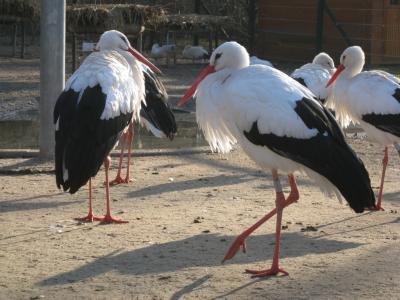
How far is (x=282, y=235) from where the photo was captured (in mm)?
6516

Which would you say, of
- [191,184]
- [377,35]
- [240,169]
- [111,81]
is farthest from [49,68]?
[377,35]

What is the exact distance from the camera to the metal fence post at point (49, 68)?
9.10m

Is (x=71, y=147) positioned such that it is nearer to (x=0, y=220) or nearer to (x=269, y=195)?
(x=0, y=220)

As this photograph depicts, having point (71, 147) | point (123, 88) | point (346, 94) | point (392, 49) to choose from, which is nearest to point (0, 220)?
point (71, 147)

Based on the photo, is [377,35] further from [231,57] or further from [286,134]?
[286,134]

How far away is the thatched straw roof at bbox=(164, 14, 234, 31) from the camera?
63.8 feet

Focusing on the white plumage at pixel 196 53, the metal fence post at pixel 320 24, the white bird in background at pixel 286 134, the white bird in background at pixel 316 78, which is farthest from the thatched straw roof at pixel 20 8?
the white bird in background at pixel 286 134

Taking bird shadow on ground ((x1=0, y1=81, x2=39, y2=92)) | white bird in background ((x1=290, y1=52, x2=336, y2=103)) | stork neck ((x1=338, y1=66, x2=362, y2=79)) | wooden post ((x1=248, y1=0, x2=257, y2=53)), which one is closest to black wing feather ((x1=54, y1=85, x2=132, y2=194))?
stork neck ((x1=338, y1=66, x2=362, y2=79))

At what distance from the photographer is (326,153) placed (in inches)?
216

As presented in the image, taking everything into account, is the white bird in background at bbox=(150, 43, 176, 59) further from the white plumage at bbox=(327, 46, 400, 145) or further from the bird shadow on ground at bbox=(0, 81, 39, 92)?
the white plumage at bbox=(327, 46, 400, 145)

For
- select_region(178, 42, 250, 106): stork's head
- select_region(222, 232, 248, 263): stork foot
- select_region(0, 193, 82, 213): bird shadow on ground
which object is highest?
select_region(178, 42, 250, 106): stork's head

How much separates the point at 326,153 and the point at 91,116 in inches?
→ 76.0

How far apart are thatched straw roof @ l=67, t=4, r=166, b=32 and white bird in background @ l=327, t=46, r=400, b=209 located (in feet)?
26.3

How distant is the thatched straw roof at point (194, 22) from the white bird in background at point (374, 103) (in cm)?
1127
